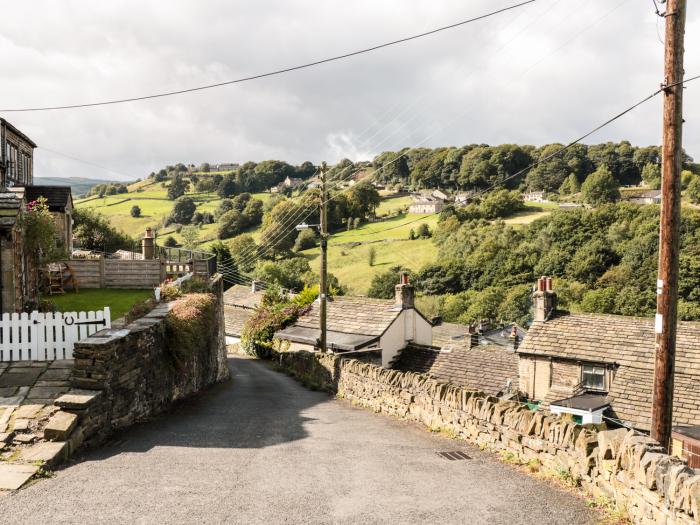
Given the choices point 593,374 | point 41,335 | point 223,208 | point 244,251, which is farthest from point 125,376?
point 223,208

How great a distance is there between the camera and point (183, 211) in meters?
114

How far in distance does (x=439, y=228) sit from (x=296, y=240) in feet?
81.1

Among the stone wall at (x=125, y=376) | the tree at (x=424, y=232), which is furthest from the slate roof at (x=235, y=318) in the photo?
the tree at (x=424, y=232)

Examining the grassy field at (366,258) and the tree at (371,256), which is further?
the tree at (371,256)

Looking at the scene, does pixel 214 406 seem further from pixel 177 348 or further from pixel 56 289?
pixel 56 289

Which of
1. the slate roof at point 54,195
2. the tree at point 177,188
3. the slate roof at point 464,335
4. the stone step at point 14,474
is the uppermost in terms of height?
the tree at point 177,188

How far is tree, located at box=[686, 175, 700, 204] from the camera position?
316 ft

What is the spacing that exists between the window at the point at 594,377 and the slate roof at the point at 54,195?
26.5 meters

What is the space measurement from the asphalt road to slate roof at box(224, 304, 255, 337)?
3425 centimetres

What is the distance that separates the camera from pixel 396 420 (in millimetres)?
12875

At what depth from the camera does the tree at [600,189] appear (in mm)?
112375

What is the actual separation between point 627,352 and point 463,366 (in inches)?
291

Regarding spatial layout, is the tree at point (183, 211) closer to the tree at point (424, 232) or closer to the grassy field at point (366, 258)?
the grassy field at point (366, 258)

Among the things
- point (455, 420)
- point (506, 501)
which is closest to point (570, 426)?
point (506, 501)
